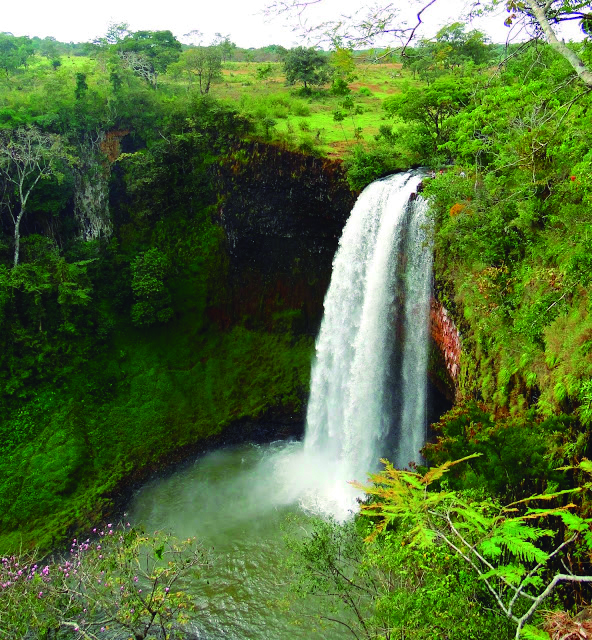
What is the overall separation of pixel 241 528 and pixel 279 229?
1047 centimetres

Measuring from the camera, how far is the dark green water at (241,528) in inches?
379

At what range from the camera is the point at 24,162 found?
1686 cm

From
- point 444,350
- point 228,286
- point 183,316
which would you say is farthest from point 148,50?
point 444,350

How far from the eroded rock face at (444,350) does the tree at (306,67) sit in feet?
60.3

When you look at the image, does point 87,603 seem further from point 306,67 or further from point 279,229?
point 306,67

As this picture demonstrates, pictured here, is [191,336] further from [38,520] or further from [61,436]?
[38,520]

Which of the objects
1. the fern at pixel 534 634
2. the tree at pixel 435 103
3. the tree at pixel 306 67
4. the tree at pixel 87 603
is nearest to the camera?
the fern at pixel 534 634

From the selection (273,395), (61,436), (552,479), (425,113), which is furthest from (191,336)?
(552,479)

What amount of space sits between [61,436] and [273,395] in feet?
24.2

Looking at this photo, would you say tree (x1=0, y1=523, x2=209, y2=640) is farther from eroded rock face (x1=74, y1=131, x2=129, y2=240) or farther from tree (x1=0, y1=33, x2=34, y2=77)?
tree (x1=0, y1=33, x2=34, y2=77)

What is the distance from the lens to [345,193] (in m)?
15.4

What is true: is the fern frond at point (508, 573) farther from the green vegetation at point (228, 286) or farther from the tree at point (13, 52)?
the tree at point (13, 52)

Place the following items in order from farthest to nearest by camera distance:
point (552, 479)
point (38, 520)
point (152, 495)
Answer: point (152, 495)
point (38, 520)
point (552, 479)

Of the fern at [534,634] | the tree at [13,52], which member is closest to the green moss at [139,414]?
the fern at [534,634]
